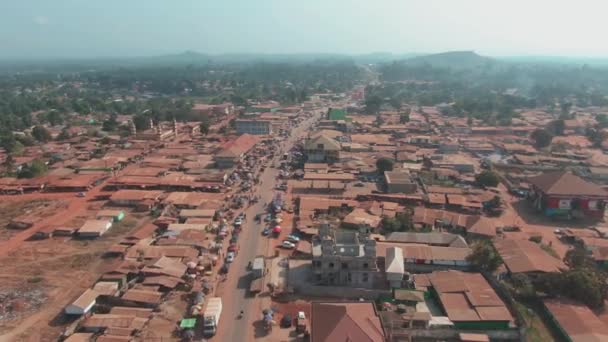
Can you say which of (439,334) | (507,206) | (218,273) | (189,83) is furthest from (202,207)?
(189,83)

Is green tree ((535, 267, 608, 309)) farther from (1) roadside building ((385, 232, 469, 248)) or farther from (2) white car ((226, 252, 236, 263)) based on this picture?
(2) white car ((226, 252, 236, 263))

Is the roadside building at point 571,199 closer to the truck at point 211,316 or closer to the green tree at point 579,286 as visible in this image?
the green tree at point 579,286

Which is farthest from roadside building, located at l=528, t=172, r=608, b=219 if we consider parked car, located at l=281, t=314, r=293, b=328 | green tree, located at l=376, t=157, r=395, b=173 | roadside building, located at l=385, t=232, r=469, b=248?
parked car, located at l=281, t=314, r=293, b=328

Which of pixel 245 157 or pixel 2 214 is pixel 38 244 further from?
pixel 245 157

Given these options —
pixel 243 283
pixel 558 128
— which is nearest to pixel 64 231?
pixel 243 283

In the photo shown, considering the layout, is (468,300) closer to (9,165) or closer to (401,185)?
(401,185)

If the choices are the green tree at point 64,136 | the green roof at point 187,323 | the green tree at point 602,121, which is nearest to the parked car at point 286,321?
the green roof at point 187,323
